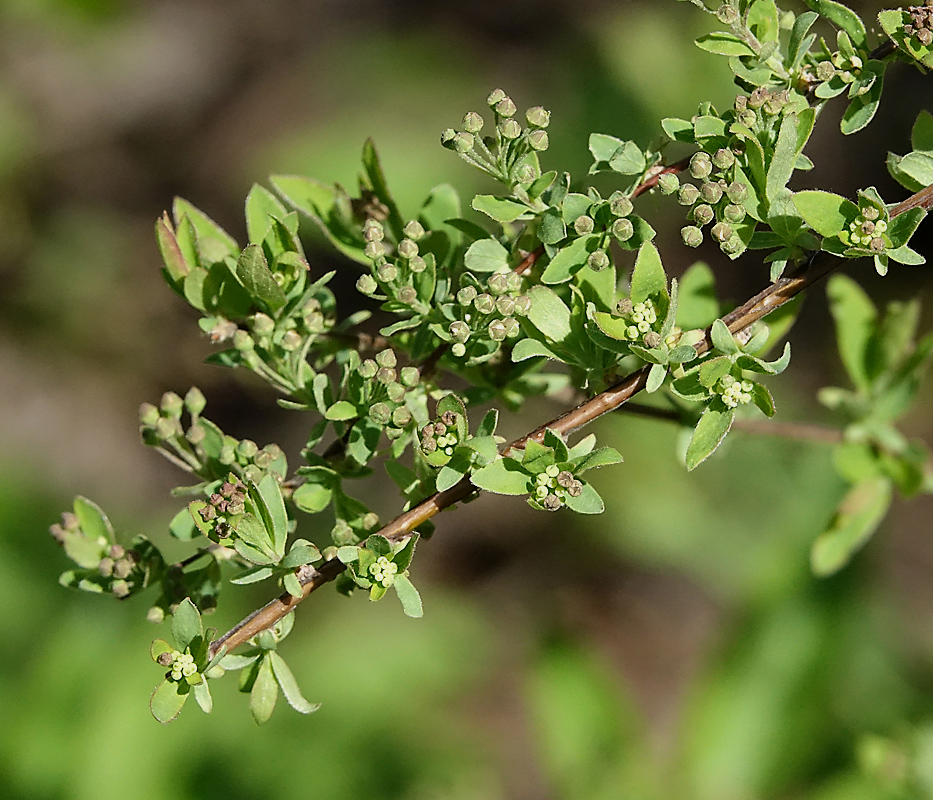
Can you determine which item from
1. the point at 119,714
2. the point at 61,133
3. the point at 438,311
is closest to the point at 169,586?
the point at 438,311

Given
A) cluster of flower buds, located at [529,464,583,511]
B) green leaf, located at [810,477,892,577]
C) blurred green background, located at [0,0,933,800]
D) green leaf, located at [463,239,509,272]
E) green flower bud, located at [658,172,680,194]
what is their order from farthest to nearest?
blurred green background, located at [0,0,933,800], green leaf, located at [810,477,892,577], green leaf, located at [463,239,509,272], green flower bud, located at [658,172,680,194], cluster of flower buds, located at [529,464,583,511]

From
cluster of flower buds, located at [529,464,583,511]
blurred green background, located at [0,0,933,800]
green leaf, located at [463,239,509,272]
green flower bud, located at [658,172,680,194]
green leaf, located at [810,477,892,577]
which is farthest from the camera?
blurred green background, located at [0,0,933,800]

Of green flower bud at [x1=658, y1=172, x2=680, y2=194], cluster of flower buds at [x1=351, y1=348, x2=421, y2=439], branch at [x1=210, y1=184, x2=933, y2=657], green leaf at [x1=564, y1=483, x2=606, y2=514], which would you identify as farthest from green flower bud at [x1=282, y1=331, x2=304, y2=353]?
green flower bud at [x1=658, y1=172, x2=680, y2=194]

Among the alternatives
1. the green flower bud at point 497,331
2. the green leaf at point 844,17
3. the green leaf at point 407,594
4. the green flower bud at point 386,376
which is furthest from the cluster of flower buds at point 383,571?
the green leaf at point 844,17

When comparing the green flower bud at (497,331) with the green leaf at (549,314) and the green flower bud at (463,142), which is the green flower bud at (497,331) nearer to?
the green leaf at (549,314)

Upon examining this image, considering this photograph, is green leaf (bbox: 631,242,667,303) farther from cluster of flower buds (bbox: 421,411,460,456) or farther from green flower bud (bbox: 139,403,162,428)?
green flower bud (bbox: 139,403,162,428)

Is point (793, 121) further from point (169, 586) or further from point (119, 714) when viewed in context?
point (119, 714)
